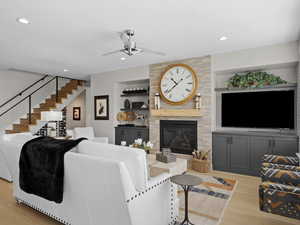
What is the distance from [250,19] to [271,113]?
2097mm

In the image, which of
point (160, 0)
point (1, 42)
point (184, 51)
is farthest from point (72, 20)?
point (184, 51)

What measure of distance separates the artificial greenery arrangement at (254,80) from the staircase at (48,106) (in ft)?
18.7

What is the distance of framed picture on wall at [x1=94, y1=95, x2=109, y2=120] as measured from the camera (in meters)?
6.00

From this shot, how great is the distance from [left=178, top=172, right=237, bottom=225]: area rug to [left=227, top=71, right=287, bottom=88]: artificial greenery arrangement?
199cm

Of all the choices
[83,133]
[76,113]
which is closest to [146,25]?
[83,133]

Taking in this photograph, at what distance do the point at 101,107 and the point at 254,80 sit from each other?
4.42 metres

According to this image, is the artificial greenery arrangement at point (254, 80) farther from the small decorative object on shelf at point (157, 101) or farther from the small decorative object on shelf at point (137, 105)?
the small decorative object on shelf at point (137, 105)

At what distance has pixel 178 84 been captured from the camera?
458 cm

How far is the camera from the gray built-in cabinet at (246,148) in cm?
348

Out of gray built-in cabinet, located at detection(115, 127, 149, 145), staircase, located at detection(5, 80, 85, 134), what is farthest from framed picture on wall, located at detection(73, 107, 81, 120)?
gray built-in cabinet, located at detection(115, 127, 149, 145)

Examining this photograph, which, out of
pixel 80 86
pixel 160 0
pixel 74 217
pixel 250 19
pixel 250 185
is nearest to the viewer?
pixel 74 217

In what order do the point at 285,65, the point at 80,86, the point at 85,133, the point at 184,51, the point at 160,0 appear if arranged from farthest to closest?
the point at 80,86
the point at 85,133
the point at 184,51
the point at 285,65
the point at 160,0

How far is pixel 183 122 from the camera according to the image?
4.56 metres

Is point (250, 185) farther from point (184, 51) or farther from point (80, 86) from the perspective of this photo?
point (80, 86)
